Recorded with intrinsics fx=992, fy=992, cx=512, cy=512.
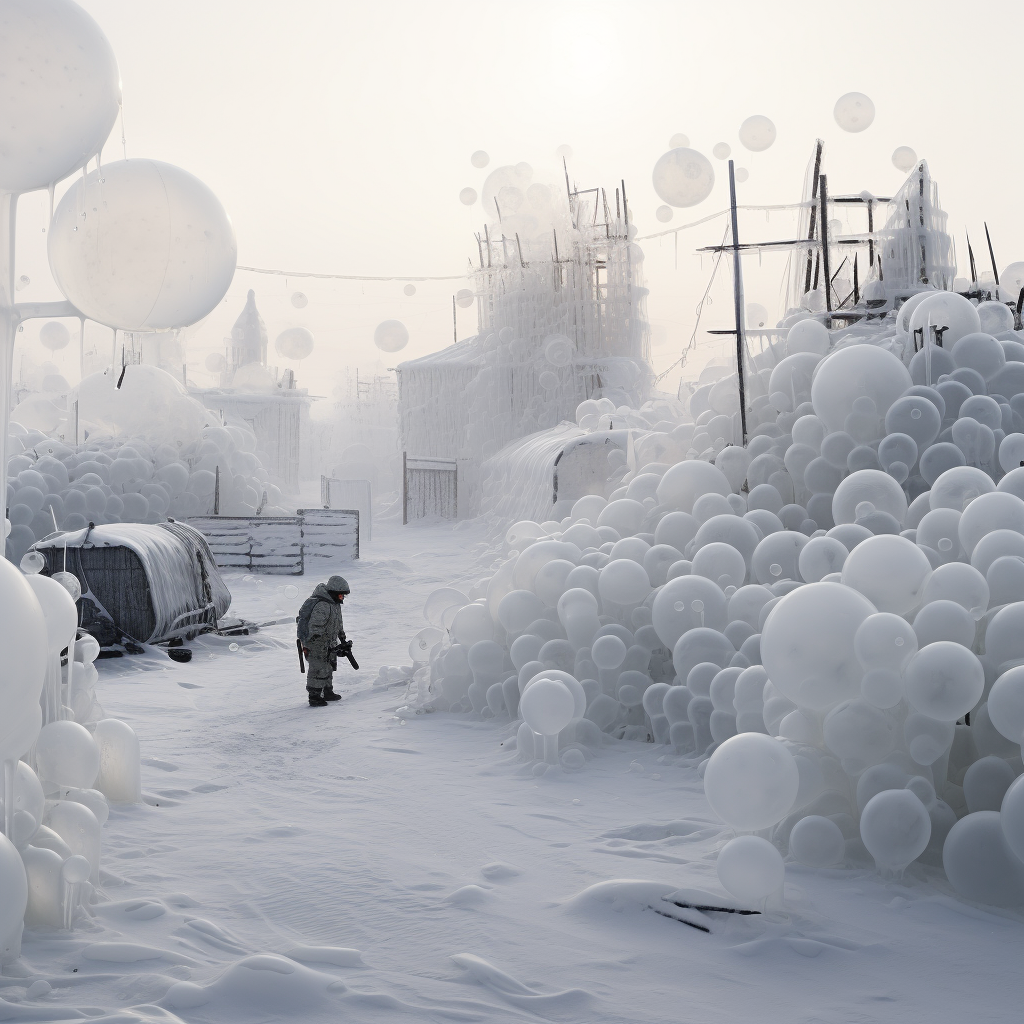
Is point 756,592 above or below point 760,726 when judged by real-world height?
above

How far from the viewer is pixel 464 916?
400 cm

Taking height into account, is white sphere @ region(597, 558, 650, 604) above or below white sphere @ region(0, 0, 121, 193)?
below

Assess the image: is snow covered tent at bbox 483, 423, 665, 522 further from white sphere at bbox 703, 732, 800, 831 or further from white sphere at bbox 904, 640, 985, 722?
white sphere at bbox 703, 732, 800, 831

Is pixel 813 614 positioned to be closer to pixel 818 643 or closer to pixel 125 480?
pixel 818 643

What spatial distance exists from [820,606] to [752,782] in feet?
2.75

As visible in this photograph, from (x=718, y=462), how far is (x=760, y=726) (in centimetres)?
330

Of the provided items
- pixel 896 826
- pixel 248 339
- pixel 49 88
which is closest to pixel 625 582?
pixel 896 826

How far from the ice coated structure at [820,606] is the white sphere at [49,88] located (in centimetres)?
338

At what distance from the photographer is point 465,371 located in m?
26.3

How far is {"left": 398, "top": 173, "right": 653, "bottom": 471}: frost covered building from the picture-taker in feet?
79.9

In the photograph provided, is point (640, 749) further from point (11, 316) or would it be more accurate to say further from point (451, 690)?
point (11, 316)

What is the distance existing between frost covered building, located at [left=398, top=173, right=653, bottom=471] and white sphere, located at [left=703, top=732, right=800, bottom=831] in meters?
20.4

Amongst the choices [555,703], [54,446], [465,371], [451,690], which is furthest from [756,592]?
[465,371]

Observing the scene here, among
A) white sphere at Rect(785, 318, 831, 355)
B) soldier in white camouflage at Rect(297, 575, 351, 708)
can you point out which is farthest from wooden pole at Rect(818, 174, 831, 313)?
soldier in white camouflage at Rect(297, 575, 351, 708)
